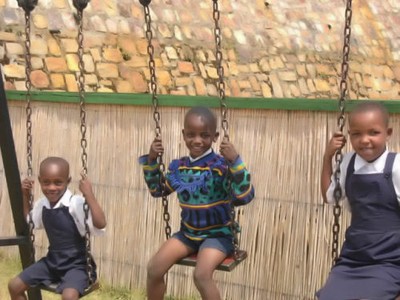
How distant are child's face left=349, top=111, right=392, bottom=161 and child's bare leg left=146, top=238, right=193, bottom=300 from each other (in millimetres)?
1277

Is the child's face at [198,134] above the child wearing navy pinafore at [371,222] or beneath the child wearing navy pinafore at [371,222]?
above

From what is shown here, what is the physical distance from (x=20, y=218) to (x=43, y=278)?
1.80 ft

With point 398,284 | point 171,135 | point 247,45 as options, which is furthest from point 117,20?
point 398,284

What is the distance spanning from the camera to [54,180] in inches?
198

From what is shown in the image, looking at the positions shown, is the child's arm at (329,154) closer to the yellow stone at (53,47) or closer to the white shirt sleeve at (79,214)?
the white shirt sleeve at (79,214)

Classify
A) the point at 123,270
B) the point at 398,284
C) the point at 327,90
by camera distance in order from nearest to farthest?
1. the point at 398,284
2. the point at 123,270
3. the point at 327,90

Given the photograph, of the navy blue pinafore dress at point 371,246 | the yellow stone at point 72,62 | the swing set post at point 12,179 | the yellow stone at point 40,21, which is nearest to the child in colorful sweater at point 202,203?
the navy blue pinafore dress at point 371,246

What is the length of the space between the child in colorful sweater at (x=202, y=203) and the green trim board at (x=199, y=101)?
176cm

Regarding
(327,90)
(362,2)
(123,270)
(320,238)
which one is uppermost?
(362,2)

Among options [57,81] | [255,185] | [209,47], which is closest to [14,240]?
[255,185]

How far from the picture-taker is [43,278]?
5.07 m

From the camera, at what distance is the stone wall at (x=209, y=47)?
10148 millimetres

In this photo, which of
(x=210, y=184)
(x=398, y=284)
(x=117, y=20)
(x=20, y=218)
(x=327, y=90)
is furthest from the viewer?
(x=327, y=90)

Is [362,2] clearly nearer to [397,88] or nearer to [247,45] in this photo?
[397,88]
